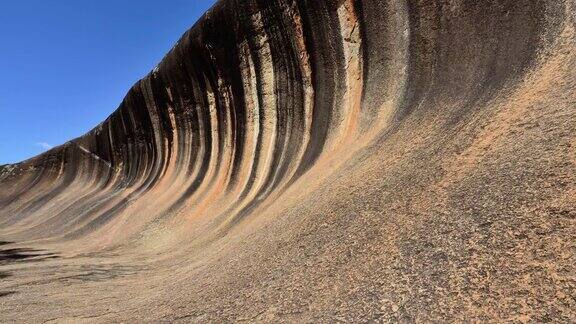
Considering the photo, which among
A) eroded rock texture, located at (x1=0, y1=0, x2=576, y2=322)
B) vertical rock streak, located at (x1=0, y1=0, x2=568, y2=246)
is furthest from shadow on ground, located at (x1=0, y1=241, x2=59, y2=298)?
vertical rock streak, located at (x1=0, y1=0, x2=568, y2=246)

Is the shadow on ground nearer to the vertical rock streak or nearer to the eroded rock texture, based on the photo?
the eroded rock texture

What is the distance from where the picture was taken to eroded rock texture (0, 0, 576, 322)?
2.46 meters

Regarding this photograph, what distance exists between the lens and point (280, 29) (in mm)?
8914

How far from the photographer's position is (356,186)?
414 centimetres

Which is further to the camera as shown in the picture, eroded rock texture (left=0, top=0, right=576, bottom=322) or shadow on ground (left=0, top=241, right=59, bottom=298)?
shadow on ground (left=0, top=241, right=59, bottom=298)

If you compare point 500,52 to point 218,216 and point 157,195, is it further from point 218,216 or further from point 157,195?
point 157,195

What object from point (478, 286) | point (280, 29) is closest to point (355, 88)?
point (280, 29)

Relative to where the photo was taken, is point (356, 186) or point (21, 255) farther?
point (21, 255)

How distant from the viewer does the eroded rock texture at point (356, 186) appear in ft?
8.07

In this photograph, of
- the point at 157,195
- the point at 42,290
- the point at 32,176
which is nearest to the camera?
the point at 42,290

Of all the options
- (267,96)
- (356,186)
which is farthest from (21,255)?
(356,186)

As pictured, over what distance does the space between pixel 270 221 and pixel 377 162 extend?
47.6 inches

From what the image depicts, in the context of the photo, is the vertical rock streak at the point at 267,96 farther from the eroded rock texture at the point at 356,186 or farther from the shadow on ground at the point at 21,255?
the shadow on ground at the point at 21,255

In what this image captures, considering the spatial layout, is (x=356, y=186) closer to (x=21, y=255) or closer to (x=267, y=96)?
(x=267, y=96)
